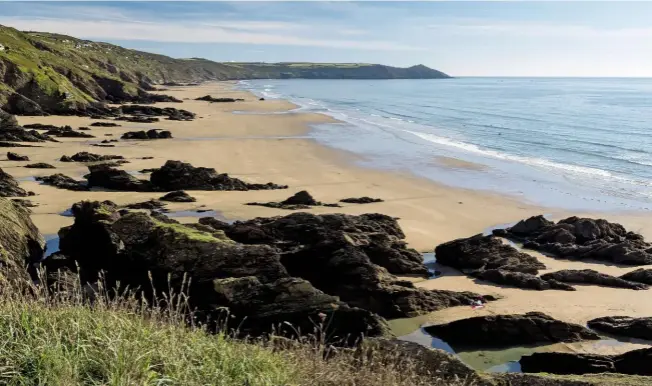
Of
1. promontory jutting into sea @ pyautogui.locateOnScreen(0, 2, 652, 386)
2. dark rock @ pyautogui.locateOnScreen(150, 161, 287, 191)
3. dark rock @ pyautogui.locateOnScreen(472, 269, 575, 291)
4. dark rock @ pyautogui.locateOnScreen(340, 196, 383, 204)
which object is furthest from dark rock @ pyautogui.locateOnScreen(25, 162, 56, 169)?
dark rock @ pyautogui.locateOnScreen(472, 269, 575, 291)

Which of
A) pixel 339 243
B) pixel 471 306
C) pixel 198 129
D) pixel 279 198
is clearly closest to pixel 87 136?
pixel 198 129

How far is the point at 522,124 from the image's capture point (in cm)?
7094

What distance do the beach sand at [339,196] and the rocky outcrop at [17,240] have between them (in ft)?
9.44

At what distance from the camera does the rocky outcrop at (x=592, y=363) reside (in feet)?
34.4

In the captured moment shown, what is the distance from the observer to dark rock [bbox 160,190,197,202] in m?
24.5

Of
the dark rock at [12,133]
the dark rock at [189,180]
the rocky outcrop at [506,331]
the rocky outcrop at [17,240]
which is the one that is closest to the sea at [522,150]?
the dark rock at [189,180]

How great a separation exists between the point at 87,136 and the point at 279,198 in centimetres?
2508

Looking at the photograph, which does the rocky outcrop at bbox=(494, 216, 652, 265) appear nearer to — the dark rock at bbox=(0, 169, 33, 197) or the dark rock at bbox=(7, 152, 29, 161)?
Result: the dark rock at bbox=(0, 169, 33, 197)

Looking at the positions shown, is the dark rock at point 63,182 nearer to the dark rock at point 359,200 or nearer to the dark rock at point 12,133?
the dark rock at point 359,200

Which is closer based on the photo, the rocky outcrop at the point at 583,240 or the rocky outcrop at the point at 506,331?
the rocky outcrop at the point at 506,331

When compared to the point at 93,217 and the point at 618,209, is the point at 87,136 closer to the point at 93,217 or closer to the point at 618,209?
the point at 93,217

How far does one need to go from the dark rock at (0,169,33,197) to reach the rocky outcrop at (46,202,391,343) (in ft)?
25.9

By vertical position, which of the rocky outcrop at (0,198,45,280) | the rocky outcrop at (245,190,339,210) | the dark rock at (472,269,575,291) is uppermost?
the rocky outcrop at (0,198,45,280)

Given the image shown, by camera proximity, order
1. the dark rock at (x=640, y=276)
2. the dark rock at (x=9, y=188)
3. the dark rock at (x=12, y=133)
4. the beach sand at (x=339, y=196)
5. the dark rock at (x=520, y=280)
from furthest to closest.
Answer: the dark rock at (x=12, y=133) < the dark rock at (x=9, y=188) < the dark rock at (x=640, y=276) < the dark rock at (x=520, y=280) < the beach sand at (x=339, y=196)
